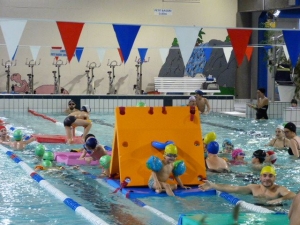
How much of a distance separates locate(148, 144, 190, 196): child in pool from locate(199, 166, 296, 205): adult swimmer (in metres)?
0.48

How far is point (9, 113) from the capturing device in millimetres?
18359

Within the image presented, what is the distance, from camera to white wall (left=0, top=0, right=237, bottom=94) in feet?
74.2

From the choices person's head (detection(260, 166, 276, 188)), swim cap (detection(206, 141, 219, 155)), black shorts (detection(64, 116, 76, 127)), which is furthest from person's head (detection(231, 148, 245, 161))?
black shorts (detection(64, 116, 76, 127))

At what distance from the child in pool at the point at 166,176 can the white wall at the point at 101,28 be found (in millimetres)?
15118

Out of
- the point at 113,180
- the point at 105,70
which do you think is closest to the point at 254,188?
the point at 113,180

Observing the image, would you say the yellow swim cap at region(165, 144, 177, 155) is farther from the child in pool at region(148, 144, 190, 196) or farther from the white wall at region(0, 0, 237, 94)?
the white wall at region(0, 0, 237, 94)

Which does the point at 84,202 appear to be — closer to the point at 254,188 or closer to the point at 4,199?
the point at 4,199

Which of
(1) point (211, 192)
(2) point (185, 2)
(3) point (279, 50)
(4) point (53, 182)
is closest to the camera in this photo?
(1) point (211, 192)

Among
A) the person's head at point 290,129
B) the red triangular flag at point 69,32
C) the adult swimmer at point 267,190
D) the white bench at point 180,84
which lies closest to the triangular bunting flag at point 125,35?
the red triangular flag at point 69,32

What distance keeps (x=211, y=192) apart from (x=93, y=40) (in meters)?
16.4

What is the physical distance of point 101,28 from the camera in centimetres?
2355

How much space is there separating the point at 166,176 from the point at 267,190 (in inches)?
46.7

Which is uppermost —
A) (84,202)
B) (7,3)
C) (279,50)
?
(7,3)

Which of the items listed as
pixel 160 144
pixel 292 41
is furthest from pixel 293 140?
pixel 160 144
